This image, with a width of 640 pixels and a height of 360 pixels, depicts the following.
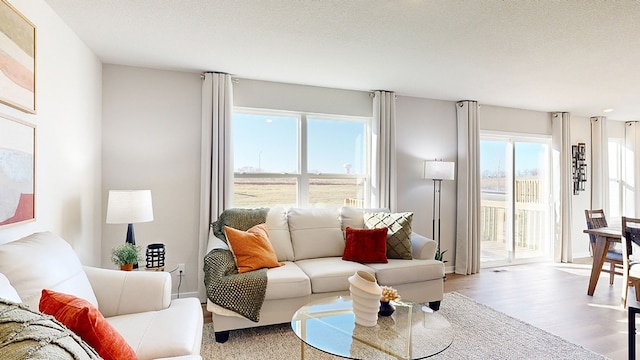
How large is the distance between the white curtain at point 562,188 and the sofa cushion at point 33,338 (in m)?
6.26

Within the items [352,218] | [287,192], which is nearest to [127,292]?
[287,192]

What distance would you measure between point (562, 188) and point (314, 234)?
439 centimetres

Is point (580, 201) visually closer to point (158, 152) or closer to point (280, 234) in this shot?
point (280, 234)

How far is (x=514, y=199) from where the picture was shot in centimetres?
511

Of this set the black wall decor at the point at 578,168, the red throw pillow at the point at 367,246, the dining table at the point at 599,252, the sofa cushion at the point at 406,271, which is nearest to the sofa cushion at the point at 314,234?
the red throw pillow at the point at 367,246

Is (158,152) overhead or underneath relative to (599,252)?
overhead

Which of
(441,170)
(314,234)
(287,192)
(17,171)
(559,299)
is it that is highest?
(441,170)

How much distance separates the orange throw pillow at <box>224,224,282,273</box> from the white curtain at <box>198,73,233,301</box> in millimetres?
682

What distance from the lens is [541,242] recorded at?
5.40m

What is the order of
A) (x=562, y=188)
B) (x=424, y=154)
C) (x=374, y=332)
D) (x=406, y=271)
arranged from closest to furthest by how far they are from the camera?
(x=374, y=332), (x=406, y=271), (x=424, y=154), (x=562, y=188)

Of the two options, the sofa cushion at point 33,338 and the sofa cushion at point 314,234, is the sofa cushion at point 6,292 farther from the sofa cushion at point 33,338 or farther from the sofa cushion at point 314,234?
the sofa cushion at point 314,234

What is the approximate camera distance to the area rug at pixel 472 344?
7.76ft

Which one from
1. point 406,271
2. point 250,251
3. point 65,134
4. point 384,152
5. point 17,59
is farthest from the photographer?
point 384,152

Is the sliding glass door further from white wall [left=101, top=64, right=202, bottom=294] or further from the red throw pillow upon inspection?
white wall [left=101, top=64, right=202, bottom=294]
